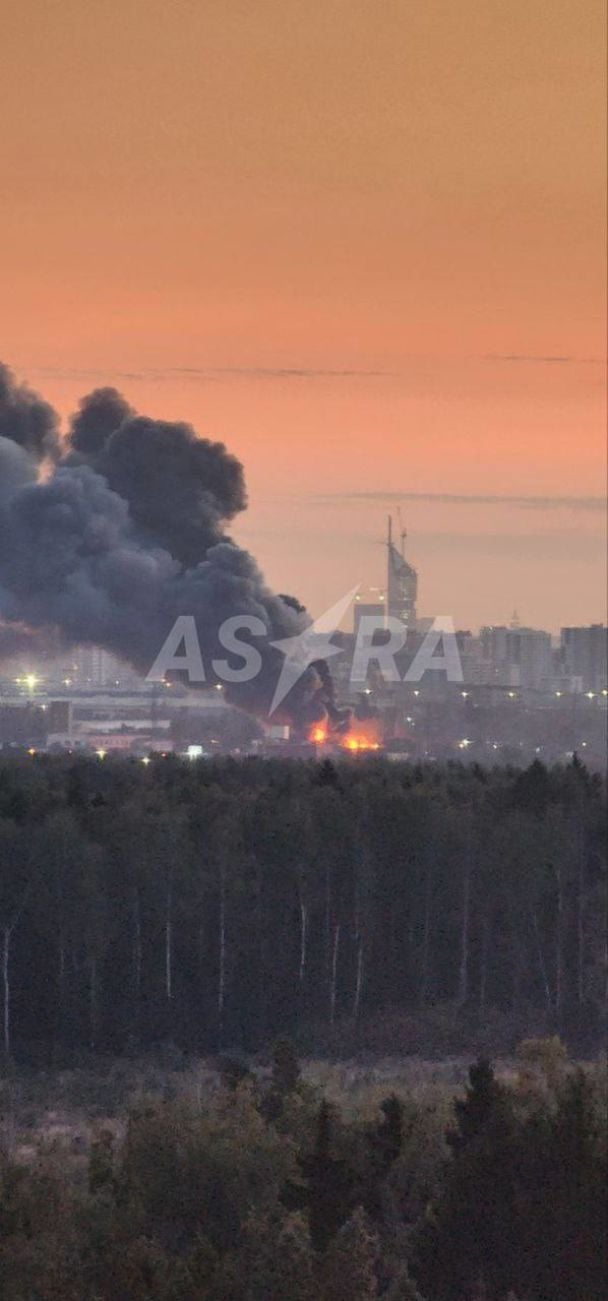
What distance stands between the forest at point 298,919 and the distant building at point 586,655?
182ft

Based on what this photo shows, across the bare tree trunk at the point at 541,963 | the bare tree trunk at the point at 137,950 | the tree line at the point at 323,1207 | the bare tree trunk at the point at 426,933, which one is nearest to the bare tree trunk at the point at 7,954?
the bare tree trunk at the point at 137,950

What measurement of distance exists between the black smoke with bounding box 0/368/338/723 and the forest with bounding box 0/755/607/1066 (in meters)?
21.2

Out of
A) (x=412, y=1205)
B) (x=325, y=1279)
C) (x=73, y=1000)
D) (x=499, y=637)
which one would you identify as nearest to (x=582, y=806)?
(x=73, y=1000)

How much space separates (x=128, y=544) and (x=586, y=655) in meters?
39.7

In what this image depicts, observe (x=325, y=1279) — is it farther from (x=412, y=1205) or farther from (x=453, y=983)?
(x=453, y=983)

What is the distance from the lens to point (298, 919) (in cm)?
3209

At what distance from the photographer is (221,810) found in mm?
33156

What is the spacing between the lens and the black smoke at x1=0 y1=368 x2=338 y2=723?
57.4 m

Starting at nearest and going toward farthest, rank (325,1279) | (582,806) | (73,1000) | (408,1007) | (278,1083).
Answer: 1. (325,1279)
2. (278,1083)
3. (73,1000)
4. (408,1007)
5. (582,806)

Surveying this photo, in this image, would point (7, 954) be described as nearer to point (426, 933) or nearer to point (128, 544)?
point (426, 933)

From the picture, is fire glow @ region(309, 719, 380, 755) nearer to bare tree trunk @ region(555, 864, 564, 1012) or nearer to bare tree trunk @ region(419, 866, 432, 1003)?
bare tree trunk @ region(555, 864, 564, 1012)

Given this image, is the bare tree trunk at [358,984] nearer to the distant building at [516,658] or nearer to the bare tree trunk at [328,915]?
the bare tree trunk at [328,915]

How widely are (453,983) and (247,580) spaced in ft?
86.5

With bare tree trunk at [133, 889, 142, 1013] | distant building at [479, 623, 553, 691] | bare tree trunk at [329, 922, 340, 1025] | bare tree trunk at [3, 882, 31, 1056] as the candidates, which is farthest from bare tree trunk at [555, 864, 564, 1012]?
distant building at [479, 623, 553, 691]
